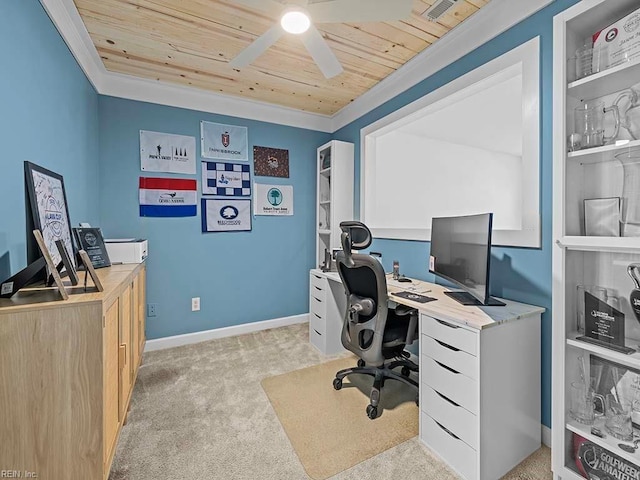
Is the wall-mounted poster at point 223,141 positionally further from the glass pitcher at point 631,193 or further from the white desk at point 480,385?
the glass pitcher at point 631,193

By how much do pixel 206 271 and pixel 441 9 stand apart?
2.95m

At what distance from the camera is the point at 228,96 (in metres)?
3.14

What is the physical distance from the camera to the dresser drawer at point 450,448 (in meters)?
1.35

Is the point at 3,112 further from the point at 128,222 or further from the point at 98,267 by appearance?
the point at 128,222

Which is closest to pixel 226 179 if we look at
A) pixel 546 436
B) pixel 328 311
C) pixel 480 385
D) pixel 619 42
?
pixel 328 311

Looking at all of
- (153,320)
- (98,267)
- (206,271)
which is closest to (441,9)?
(98,267)

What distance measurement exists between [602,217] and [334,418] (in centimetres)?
176

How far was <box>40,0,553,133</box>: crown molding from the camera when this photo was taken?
70.9 inches

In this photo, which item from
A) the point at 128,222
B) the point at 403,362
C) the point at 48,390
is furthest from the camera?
the point at 128,222

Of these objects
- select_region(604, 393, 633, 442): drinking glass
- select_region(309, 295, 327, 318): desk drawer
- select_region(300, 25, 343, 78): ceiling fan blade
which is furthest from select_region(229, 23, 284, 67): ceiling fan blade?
select_region(604, 393, 633, 442): drinking glass

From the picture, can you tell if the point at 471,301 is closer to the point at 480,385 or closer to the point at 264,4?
the point at 480,385

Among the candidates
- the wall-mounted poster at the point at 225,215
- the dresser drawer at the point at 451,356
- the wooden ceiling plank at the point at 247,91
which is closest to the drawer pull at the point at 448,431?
the dresser drawer at the point at 451,356

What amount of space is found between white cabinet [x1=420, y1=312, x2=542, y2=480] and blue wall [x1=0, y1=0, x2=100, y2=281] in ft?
6.66

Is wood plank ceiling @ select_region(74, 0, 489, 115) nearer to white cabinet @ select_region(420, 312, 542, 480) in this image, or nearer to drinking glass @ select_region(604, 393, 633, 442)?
white cabinet @ select_region(420, 312, 542, 480)
